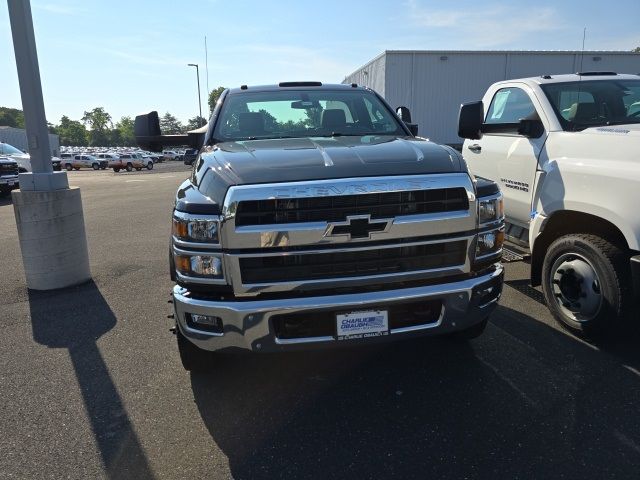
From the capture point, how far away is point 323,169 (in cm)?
277

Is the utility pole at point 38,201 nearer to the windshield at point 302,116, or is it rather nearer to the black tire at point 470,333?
the windshield at point 302,116

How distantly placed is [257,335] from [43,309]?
3250 millimetres

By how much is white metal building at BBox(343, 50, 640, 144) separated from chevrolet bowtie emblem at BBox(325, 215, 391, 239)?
654 inches

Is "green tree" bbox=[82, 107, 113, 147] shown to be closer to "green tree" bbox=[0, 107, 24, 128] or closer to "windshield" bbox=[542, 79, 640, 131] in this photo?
"green tree" bbox=[0, 107, 24, 128]

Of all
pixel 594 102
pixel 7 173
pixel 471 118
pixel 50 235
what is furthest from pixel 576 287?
pixel 7 173

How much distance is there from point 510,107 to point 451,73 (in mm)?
14556

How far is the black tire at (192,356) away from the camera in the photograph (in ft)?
10.5

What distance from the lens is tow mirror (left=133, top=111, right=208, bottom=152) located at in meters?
4.22

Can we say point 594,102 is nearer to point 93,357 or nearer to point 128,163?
point 93,357

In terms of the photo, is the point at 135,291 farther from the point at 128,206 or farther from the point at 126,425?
the point at 128,206

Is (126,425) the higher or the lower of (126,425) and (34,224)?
the lower

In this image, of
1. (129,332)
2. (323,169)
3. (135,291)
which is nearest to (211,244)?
(323,169)

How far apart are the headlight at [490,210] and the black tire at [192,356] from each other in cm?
196

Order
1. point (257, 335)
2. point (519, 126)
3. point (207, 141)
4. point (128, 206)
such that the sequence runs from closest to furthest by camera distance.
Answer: point (257, 335), point (207, 141), point (519, 126), point (128, 206)
